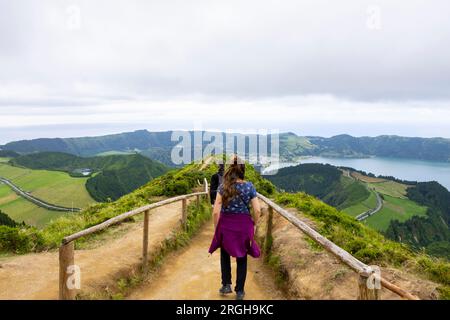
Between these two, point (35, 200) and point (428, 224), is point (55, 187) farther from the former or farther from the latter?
point (428, 224)

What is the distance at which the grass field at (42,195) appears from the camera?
105 metres

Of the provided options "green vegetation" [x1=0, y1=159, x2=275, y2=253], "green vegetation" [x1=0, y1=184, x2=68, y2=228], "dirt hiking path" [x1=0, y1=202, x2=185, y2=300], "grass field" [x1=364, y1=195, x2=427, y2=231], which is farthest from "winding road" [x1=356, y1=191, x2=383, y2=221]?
"dirt hiking path" [x1=0, y1=202, x2=185, y2=300]

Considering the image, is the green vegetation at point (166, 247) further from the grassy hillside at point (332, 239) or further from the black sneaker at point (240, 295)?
the grassy hillside at point (332, 239)

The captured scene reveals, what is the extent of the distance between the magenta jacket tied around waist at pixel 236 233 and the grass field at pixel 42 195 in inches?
3920

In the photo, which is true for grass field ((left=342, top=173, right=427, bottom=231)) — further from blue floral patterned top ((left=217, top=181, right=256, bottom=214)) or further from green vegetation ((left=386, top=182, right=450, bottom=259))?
blue floral patterned top ((left=217, top=181, right=256, bottom=214))

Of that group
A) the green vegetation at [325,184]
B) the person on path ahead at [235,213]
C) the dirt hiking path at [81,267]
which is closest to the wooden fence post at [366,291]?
the person on path ahead at [235,213]

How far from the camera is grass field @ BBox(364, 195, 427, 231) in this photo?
360 feet

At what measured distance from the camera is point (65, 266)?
5055 mm

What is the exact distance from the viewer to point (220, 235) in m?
6.02

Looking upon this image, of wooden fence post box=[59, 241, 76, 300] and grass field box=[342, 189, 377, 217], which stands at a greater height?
wooden fence post box=[59, 241, 76, 300]

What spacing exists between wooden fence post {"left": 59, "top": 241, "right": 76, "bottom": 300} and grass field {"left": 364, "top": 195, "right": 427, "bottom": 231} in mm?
108624
